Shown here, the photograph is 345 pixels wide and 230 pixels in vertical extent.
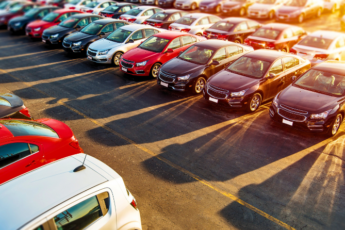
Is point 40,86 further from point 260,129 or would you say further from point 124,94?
point 260,129

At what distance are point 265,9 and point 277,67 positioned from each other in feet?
49.7

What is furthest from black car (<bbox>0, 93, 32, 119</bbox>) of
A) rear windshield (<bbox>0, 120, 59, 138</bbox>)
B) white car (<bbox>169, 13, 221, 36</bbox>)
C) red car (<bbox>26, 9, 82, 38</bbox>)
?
red car (<bbox>26, 9, 82, 38</bbox>)

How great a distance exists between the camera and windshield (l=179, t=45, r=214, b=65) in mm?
11419

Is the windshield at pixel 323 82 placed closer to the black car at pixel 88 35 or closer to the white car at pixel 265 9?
the black car at pixel 88 35

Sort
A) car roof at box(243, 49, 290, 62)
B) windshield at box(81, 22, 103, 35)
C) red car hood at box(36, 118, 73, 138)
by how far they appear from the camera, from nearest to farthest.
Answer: red car hood at box(36, 118, 73, 138) → car roof at box(243, 49, 290, 62) → windshield at box(81, 22, 103, 35)

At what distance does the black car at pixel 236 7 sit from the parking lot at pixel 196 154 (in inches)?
650

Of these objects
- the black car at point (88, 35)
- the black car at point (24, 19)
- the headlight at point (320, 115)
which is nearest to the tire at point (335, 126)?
the headlight at point (320, 115)

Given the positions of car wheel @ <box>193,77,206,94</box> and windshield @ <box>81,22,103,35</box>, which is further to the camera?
windshield @ <box>81,22,103,35</box>

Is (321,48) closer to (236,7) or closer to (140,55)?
(140,55)

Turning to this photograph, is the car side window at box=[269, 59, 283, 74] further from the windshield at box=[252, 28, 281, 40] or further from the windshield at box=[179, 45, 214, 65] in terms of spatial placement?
the windshield at box=[252, 28, 281, 40]

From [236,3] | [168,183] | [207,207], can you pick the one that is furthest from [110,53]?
→ [236,3]

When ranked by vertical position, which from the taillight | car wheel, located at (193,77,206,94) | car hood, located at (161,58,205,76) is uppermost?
car hood, located at (161,58,205,76)

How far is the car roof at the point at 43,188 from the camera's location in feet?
11.7

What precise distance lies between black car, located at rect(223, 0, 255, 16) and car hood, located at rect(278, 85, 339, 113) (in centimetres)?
1856
